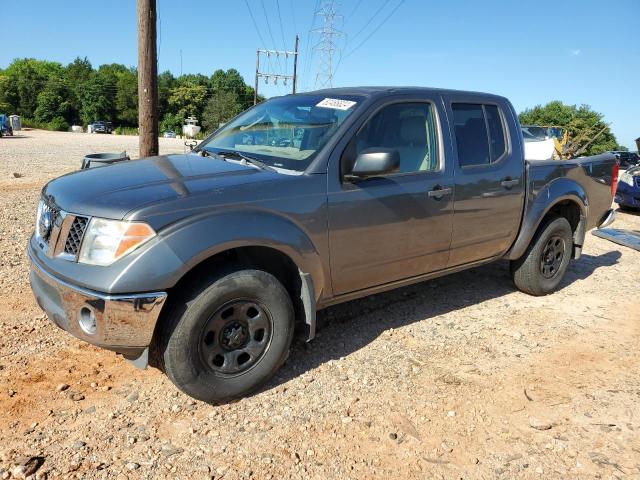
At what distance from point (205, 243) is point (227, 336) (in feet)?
2.04

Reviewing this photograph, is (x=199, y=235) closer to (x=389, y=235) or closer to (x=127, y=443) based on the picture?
(x=127, y=443)

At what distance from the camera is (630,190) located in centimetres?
1140

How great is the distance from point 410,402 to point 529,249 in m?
2.54

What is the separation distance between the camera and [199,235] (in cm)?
276

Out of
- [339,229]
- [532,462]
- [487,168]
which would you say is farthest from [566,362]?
[339,229]

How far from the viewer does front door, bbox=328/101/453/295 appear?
3430 mm

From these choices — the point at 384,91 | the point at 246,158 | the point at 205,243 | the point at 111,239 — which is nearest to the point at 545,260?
the point at 384,91

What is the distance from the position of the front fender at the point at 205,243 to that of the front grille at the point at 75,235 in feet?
1.22

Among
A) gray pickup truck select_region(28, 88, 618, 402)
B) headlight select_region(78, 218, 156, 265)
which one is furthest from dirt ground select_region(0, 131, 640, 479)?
headlight select_region(78, 218, 156, 265)

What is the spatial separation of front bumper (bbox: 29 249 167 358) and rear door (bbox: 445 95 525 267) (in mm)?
2509

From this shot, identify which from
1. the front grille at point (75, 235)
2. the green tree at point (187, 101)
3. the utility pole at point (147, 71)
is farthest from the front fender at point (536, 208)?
the green tree at point (187, 101)

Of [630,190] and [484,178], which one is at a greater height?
[484,178]

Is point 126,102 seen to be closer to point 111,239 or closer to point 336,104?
point 336,104

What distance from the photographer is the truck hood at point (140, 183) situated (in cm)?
276
